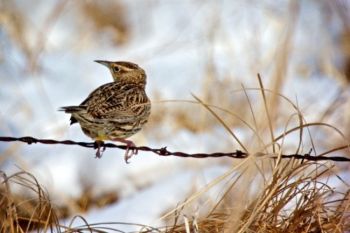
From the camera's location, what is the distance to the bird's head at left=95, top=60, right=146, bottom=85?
4262mm

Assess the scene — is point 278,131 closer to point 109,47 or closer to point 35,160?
point 35,160

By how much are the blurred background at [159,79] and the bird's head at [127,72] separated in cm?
144

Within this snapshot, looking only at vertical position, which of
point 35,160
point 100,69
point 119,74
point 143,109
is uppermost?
point 100,69

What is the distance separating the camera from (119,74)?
170 inches

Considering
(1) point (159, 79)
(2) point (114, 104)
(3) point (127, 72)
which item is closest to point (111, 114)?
(2) point (114, 104)

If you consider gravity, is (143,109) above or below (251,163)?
above

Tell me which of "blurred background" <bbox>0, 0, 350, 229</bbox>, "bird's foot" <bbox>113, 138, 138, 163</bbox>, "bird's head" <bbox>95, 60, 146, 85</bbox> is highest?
"blurred background" <bbox>0, 0, 350, 229</bbox>

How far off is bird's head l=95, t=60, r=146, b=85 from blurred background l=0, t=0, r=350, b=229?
1.44 m

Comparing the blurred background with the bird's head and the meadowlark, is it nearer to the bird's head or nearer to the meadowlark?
A: the bird's head

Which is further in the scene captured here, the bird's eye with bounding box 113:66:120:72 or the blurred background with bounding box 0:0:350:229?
the blurred background with bounding box 0:0:350:229

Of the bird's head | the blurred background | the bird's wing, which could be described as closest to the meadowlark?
the bird's wing

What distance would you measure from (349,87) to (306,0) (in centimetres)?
259

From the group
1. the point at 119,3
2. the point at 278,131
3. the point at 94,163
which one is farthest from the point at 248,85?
the point at 119,3

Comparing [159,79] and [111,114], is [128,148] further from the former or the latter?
[159,79]
